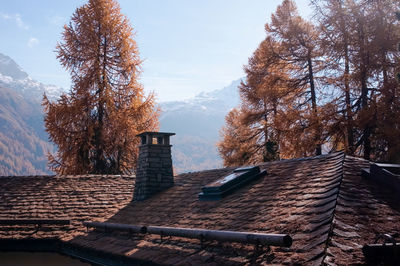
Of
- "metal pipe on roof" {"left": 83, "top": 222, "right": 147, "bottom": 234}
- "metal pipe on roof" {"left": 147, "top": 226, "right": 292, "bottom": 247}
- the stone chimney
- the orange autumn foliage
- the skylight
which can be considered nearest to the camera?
"metal pipe on roof" {"left": 147, "top": 226, "right": 292, "bottom": 247}

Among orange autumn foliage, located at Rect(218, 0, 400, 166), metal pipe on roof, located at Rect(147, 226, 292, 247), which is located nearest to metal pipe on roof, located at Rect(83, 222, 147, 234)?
metal pipe on roof, located at Rect(147, 226, 292, 247)

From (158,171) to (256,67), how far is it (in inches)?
441

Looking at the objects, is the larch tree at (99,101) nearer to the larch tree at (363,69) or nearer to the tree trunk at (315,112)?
the tree trunk at (315,112)

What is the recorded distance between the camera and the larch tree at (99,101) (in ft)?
71.1

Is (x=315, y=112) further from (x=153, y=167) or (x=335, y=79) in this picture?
(x=153, y=167)

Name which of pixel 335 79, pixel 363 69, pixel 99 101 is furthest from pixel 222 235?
pixel 99 101

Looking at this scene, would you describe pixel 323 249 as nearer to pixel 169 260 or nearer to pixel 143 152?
pixel 169 260

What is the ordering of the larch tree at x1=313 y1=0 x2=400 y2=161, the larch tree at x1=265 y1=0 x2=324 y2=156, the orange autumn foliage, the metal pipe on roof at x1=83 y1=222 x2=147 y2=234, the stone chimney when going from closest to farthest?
1. the metal pipe on roof at x1=83 y1=222 x2=147 y2=234
2. the stone chimney
3. the larch tree at x1=313 y1=0 x2=400 y2=161
4. the orange autumn foliage
5. the larch tree at x1=265 y1=0 x2=324 y2=156

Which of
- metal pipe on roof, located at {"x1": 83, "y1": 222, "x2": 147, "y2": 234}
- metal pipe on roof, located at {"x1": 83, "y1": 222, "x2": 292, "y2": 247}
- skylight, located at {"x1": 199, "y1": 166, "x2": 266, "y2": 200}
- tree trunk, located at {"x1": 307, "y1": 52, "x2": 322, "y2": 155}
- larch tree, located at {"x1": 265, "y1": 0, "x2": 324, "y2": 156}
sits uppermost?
larch tree, located at {"x1": 265, "y1": 0, "x2": 324, "y2": 156}

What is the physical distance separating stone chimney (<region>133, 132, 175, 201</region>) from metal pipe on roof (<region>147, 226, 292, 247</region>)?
458 centimetres

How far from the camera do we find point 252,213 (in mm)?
7035

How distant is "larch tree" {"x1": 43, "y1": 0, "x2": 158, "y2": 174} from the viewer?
21.7 meters

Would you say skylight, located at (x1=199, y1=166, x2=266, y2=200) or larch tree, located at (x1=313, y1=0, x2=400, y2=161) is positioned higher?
A: larch tree, located at (x1=313, y1=0, x2=400, y2=161)

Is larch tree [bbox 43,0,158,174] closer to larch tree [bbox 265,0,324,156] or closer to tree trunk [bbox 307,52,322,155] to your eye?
larch tree [bbox 265,0,324,156]
